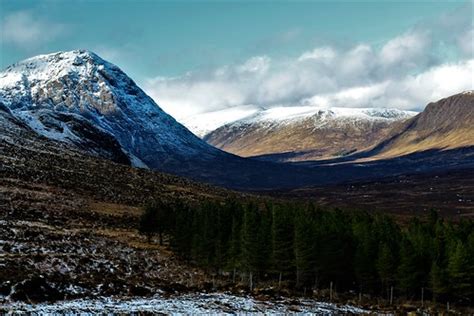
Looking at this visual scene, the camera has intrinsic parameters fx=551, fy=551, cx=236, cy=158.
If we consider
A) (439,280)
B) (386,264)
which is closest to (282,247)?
(386,264)

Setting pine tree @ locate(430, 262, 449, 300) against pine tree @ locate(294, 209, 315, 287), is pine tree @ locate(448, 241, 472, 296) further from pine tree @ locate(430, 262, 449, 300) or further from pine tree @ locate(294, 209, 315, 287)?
pine tree @ locate(294, 209, 315, 287)

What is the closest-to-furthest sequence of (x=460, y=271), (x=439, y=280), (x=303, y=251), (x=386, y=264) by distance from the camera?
(x=460, y=271) < (x=439, y=280) < (x=386, y=264) < (x=303, y=251)

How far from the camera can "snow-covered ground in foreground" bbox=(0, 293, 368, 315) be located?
38.5 metres

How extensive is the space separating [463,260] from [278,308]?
32410 mm

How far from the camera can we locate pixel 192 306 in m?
45.3

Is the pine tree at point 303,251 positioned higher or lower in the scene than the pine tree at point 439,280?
higher

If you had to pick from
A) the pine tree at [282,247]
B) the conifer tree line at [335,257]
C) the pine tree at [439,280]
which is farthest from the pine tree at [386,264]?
the pine tree at [282,247]

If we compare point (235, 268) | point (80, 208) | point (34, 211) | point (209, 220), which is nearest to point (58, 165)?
point (80, 208)

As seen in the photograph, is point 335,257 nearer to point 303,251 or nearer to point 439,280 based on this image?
point 303,251

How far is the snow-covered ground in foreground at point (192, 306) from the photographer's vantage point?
1517 inches

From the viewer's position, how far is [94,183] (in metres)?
140

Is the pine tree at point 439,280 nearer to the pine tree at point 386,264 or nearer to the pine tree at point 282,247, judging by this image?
the pine tree at point 386,264

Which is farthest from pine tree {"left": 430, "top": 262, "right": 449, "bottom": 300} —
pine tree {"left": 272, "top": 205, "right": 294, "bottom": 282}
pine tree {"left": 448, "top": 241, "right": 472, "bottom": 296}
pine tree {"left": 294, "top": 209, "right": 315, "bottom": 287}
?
pine tree {"left": 272, "top": 205, "right": 294, "bottom": 282}

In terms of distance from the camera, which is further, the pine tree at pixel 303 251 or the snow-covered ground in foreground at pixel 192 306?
the pine tree at pixel 303 251
